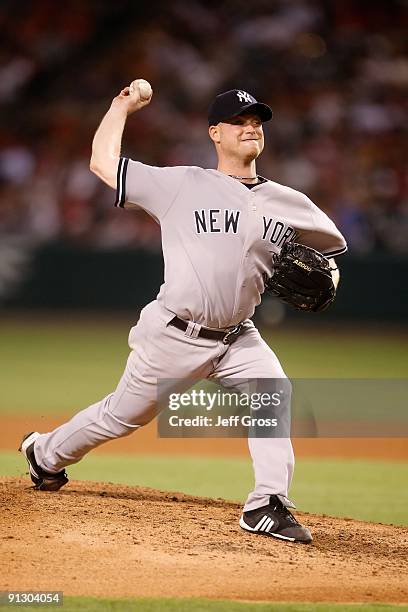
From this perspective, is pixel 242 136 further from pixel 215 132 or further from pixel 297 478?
pixel 297 478

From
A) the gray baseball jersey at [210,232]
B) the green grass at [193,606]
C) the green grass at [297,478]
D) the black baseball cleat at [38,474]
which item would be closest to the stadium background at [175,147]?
the green grass at [297,478]

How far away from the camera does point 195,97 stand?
16.6m

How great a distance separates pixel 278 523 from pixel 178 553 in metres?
0.52

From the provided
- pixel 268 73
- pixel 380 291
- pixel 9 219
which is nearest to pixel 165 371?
pixel 380 291

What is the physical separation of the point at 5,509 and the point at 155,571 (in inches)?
42.2

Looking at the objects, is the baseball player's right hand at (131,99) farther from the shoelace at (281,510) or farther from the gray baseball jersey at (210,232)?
the shoelace at (281,510)

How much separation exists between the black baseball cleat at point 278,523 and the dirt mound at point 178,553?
52 mm

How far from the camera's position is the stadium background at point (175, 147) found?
47.0 ft

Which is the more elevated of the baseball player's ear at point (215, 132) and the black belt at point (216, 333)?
the baseball player's ear at point (215, 132)

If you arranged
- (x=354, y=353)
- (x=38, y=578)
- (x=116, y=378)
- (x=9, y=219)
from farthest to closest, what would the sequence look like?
(x=9, y=219) → (x=354, y=353) → (x=116, y=378) → (x=38, y=578)

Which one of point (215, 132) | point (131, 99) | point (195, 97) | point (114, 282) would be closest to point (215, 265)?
point (215, 132)

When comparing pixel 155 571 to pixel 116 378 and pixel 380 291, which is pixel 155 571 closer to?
pixel 116 378

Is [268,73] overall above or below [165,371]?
above

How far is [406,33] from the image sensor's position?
16844 millimetres
